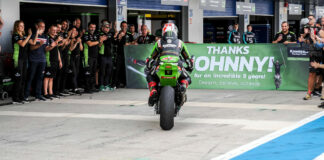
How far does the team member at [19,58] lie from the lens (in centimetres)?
1326

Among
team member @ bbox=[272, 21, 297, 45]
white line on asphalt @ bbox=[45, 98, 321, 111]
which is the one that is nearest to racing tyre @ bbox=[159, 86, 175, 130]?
white line on asphalt @ bbox=[45, 98, 321, 111]

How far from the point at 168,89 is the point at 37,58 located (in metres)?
5.58

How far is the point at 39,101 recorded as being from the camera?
13.9 meters

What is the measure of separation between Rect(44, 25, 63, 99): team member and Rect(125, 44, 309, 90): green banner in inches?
127

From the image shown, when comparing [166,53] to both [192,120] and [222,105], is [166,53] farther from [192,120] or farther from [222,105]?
[222,105]

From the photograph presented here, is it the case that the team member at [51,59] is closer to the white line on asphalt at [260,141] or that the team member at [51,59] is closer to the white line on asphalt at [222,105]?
the white line on asphalt at [222,105]

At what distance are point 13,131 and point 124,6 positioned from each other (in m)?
11.4

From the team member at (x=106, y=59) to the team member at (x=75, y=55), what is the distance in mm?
1040

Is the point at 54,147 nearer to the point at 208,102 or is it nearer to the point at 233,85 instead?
the point at 208,102

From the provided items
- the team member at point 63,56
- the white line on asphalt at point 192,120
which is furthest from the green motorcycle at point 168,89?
the team member at point 63,56

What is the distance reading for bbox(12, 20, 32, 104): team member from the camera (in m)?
13.3

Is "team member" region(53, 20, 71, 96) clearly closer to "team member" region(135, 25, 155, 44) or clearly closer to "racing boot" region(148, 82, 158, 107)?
"team member" region(135, 25, 155, 44)

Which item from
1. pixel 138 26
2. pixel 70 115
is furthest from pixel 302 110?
pixel 138 26

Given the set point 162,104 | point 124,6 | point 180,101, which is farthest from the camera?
point 124,6
